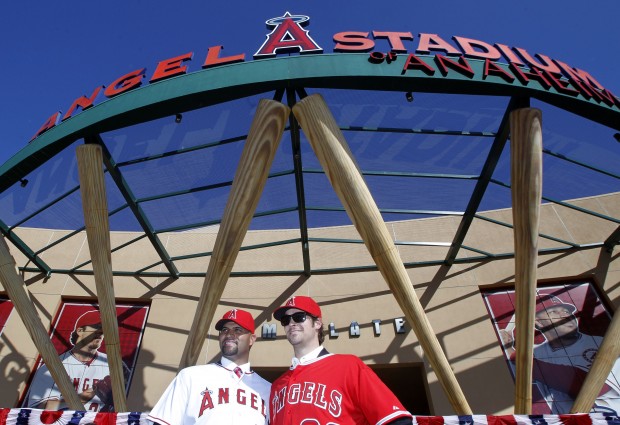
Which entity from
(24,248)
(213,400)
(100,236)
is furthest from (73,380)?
(213,400)

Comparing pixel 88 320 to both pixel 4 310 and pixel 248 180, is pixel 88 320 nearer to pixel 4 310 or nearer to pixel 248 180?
pixel 4 310

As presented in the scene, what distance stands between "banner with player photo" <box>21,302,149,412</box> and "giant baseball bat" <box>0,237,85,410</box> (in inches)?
96.5

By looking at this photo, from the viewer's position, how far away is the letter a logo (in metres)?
8.93

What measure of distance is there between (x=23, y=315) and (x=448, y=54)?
34.7ft

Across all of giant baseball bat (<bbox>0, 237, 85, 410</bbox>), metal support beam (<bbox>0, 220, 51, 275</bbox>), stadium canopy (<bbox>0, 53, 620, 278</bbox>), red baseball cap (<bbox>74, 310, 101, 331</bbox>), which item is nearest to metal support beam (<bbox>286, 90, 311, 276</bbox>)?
stadium canopy (<bbox>0, 53, 620, 278</bbox>)

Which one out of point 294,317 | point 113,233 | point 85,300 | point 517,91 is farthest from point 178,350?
point 517,91

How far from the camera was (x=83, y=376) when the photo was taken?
489 inches

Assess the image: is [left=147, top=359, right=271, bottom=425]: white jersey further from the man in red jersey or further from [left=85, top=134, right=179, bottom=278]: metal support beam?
[left=85, top=134, right=179, bottom=278]: metal support beam

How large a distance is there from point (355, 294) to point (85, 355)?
808 cm

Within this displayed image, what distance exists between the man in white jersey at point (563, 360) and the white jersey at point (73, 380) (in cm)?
1128

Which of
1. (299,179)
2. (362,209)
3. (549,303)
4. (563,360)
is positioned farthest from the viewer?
(549,303)

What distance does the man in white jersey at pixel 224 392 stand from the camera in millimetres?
3975

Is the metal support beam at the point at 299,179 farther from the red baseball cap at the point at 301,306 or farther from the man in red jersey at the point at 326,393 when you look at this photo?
the man in red jersey at the point at 326,393

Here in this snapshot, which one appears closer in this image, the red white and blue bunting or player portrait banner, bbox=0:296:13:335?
the red white and blue bunting
